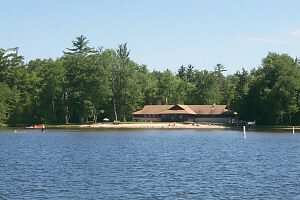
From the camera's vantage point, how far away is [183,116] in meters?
133

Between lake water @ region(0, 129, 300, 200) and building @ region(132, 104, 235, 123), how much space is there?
7487cm

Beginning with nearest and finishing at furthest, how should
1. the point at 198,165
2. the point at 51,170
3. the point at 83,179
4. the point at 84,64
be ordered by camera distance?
the point at 83,179 → the point at 51,170 → the point at 198,165 → the point at 84,64

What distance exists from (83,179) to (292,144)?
130 feet

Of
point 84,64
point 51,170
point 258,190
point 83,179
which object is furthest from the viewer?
point 84,64

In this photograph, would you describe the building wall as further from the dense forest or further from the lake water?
the lake water

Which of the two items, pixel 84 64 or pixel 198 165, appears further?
pixel 84 64

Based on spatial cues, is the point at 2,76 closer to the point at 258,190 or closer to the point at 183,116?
the point at 183,116

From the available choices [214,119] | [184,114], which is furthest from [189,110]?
[214,119]

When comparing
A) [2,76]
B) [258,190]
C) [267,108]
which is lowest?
[258,190]

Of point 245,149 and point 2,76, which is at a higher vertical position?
point 2,76

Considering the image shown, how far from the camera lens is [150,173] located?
123ft

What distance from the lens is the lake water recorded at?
29.3m

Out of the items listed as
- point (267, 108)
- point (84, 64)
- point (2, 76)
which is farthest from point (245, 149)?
point (2, 76)

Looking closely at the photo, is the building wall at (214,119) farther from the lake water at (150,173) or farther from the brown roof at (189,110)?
the lake water at (150,173)
